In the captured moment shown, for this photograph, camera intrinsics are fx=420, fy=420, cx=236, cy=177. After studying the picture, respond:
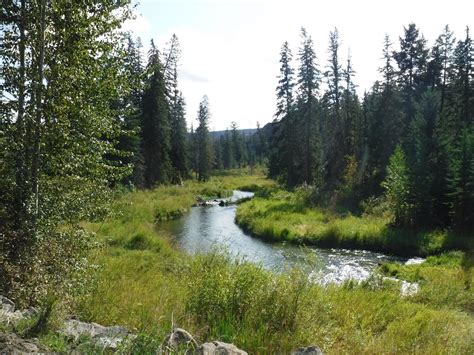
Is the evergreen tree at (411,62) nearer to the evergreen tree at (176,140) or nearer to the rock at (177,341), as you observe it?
the evergreen tree at (176,140)

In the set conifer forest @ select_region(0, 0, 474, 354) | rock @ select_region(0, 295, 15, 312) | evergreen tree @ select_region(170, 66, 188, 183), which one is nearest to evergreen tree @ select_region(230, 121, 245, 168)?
evergreen tree @ select_region(170, 66, 188, 183)

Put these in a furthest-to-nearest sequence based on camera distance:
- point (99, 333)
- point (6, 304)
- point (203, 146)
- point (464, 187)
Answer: point (203, 146) < point (464, 187) < point (6, 304) < point (99, 333)

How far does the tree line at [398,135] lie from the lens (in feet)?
72.1

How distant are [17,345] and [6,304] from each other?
1824 mm

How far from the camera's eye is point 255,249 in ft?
65.7

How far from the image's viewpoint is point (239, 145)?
4333 inches

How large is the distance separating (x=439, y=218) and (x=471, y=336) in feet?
55.3

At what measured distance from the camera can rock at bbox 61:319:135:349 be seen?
432cm

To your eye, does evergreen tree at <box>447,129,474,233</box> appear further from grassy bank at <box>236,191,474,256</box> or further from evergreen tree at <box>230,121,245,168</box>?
evergreen tree at <box>230,121,245,168</box>

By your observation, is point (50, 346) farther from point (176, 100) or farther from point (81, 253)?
point (176, 100)

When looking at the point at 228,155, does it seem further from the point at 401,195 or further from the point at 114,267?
the point at 114,267

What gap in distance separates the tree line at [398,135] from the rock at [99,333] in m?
19.5

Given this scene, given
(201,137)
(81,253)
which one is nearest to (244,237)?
(81,253)

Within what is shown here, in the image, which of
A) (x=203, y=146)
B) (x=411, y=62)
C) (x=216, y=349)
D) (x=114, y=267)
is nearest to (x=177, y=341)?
(x=216, y=349)
